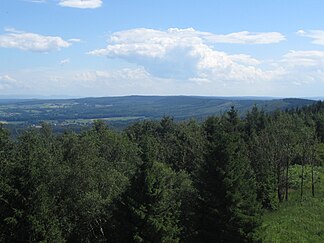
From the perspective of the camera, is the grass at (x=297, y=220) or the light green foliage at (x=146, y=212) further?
the grass at (x=297, y=220)

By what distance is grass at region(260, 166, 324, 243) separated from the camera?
41.6m

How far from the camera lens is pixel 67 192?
35.5 metres

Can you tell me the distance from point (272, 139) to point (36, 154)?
3660 centimetres

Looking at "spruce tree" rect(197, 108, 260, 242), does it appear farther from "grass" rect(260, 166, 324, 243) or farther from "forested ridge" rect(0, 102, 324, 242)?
"grass" rect(260, 166, 324, 243)

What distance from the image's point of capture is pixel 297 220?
47.3 meters

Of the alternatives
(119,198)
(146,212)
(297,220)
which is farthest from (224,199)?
(297,220)

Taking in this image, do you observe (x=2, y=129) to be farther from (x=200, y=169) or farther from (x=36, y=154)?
(x=200, y=169)

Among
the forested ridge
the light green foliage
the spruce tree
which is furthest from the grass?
the light green foliage

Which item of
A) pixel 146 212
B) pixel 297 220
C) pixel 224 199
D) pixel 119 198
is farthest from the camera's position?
pixel 297 220

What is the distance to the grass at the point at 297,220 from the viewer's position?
41.6 meters

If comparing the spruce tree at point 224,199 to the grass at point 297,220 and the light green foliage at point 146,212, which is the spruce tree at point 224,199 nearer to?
the grass at point 297,220

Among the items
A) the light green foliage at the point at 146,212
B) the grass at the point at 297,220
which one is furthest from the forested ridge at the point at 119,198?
the grass at the point at 297,220

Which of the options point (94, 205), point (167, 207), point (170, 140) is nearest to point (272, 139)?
point (170, 140)

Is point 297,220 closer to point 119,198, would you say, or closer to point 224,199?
point 224,199
